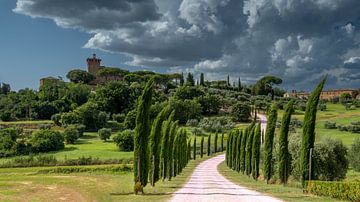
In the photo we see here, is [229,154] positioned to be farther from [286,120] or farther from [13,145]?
[13,145]

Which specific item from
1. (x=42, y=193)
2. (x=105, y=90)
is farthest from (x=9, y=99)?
(x=42, y=193)

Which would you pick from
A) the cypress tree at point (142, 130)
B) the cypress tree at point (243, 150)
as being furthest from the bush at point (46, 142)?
the cypress tree at point (142, 130)

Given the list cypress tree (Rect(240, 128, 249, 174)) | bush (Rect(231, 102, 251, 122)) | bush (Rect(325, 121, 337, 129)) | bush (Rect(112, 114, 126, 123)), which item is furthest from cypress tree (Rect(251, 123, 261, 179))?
bush (Rect(112, 114, 126, 123))

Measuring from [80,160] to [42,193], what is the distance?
4718cm

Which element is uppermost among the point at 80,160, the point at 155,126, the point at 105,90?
the point at 105,90

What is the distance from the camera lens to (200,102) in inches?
6142

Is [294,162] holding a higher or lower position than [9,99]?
lower

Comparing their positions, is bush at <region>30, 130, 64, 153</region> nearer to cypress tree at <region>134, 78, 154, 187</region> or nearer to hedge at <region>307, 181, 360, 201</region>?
cypress tree at <region>134, 78, 154, 187</region>

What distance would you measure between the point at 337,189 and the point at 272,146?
17323 mm

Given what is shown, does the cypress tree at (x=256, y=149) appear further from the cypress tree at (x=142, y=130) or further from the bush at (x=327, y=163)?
the cypress tree at (x=142, y=130)

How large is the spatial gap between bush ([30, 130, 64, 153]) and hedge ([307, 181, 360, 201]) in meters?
80.1

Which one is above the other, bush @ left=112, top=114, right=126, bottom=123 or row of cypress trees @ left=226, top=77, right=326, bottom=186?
bush @ left=112, top=114, right=126, bottom=123

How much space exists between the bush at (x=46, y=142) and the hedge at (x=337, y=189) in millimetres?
80148

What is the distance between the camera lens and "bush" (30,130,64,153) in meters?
96.5
